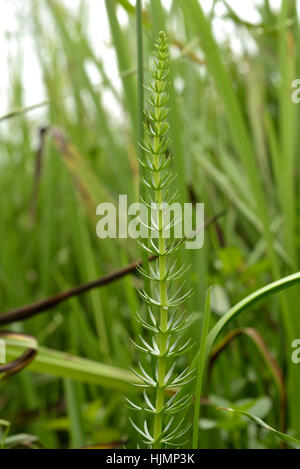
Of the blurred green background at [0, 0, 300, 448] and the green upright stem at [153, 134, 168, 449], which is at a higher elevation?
the blurred green background at [0, 0, 300, 448]

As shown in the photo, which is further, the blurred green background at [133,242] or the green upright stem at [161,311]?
the blurred green background at [133,242]

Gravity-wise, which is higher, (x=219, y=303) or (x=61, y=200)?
(x=61, y=200)

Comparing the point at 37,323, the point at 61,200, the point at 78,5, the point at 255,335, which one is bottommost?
the point at 255,335

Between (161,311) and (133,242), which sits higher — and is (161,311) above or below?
below

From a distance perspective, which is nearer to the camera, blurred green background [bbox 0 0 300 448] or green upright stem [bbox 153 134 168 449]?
green upright stem [bbox 153 134 168 449]

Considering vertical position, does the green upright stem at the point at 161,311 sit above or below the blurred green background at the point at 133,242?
below

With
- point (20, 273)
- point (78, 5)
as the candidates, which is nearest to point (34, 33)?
point (78, 5)

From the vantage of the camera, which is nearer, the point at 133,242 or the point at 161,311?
→ the point at 161,311
